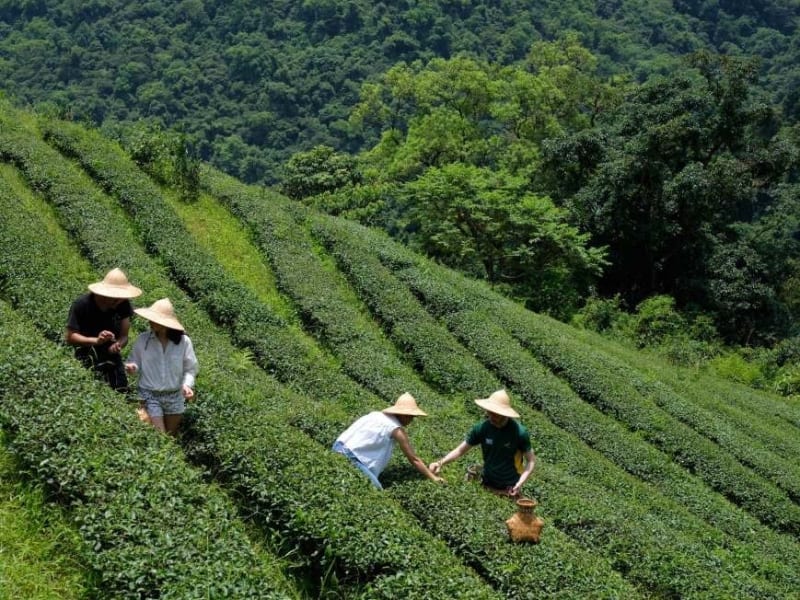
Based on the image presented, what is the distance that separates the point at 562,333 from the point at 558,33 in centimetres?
6669

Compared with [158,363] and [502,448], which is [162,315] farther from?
[502,448]

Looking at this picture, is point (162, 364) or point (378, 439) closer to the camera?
point (162, 364)

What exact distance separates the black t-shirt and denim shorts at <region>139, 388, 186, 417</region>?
0.77m

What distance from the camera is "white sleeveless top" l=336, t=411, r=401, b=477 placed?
9938 millimetres

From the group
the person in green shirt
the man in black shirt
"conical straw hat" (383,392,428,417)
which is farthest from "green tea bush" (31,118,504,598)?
the person in green shirt

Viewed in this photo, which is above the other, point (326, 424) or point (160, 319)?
point (160, 319)

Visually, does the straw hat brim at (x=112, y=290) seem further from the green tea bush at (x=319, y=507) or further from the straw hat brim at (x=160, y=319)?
the green tea bush at (x=319, y=507)

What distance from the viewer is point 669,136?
3378 cm

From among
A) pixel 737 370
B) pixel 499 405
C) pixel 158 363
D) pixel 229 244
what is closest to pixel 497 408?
pixel 499 405

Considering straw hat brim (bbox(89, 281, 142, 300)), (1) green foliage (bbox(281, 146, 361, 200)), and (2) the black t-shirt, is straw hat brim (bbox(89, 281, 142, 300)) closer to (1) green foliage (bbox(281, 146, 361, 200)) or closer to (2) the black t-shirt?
(2) the black t-shirt

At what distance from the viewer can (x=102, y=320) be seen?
396 inches

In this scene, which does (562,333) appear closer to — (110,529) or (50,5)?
(110,529)

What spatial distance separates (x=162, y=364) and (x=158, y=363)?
5cm

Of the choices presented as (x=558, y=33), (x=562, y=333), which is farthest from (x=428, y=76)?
(x=558, y=33)
